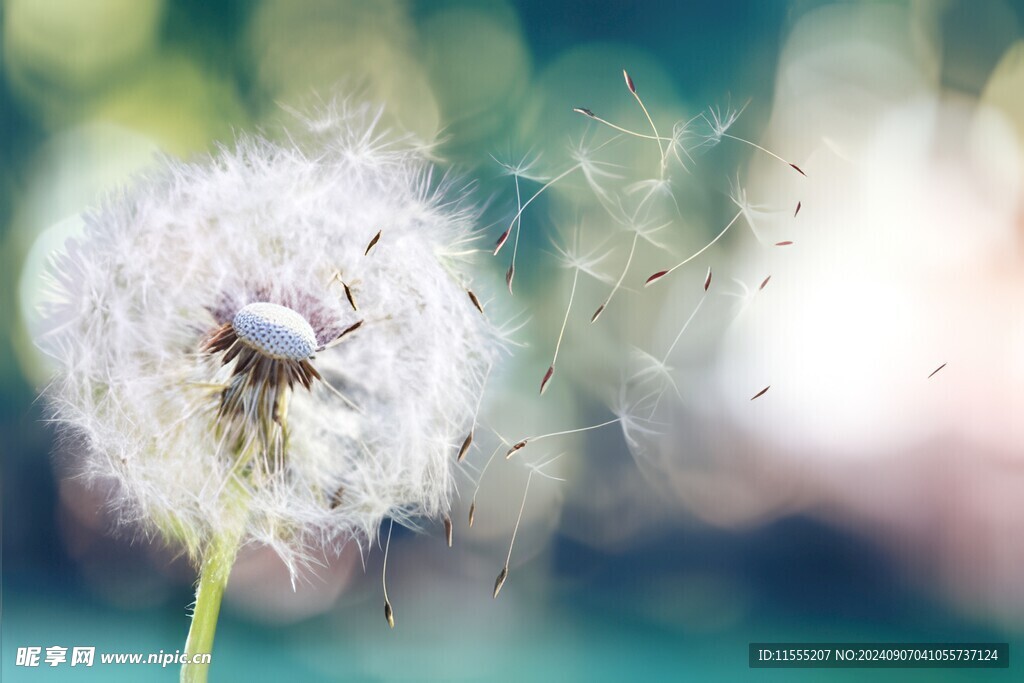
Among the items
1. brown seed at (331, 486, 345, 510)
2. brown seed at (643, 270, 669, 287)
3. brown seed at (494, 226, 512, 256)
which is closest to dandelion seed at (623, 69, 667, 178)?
brown seed at (643, 270, 669, 287)

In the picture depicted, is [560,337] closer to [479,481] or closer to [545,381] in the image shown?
[545,381]

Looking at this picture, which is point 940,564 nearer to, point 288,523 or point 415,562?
point 415,562

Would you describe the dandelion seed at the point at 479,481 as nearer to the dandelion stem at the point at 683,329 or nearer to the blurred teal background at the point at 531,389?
the blurred teal background at the point at 531,389

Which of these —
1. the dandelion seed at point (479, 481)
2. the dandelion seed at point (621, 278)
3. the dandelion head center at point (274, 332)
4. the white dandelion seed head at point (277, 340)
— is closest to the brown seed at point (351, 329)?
the white dandelion seed head at point (277, 340)

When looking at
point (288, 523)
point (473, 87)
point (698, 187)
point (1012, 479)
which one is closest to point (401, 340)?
point (288, 523)

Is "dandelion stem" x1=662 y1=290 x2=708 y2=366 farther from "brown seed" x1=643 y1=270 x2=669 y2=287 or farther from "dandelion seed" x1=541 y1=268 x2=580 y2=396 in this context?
"dandelion seed" x1=541 y1=268 x2=580 y2=396

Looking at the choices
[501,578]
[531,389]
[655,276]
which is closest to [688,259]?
[655,276]
